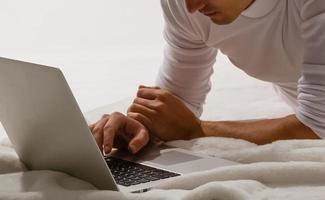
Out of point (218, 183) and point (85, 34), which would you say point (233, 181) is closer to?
point (218, 183)

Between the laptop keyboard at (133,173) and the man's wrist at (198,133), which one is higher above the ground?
the laptop keyboard at (133,173)

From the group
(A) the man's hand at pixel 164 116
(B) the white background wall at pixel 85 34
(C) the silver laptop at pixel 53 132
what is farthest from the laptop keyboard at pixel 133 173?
(B) the white background wall at pixel 85 34

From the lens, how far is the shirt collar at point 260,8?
1158 mm

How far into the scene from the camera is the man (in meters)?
1.02

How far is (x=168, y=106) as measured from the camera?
3.67 ft

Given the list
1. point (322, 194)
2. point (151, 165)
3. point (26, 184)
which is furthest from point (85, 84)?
point (322, 194)

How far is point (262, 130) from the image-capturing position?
3.34 feet

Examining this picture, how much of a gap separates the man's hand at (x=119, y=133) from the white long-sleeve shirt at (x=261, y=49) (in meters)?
0.29

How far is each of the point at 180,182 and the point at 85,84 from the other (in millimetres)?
1173

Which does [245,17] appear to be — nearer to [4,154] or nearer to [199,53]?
[199,53]

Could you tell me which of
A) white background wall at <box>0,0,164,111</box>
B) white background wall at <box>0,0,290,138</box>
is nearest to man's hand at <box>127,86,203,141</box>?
white background wall at <box>0,0,290,138</box>

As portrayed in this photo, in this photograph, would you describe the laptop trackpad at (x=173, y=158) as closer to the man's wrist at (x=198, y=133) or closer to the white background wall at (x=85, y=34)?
the man's wrist at (x=198, y=133)

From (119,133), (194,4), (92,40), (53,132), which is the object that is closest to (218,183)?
(53,132)

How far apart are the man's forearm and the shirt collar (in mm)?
217
